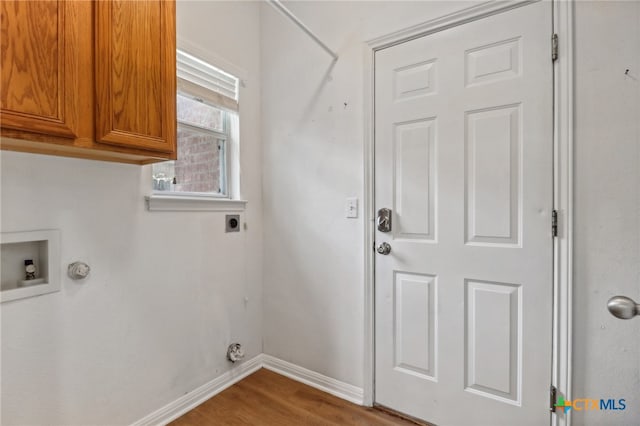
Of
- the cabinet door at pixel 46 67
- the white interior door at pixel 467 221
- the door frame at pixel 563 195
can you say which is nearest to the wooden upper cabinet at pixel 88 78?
the cabinet door at pixel 46 67

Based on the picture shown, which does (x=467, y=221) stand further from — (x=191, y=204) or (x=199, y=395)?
(x=199, y=395)

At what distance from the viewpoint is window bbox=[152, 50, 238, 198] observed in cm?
177

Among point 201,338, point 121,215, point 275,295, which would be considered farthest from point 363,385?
point 121,215

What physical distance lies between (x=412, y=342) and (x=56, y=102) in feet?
6.18

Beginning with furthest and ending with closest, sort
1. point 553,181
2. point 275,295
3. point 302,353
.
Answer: point 275,295
point 302,353
point 553,181

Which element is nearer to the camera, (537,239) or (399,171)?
(537,239)

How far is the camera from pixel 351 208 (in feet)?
6.10

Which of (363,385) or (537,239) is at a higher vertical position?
(537,239)

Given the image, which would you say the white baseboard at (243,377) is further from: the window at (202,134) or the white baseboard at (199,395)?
the window at (202,134)

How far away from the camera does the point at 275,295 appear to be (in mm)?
2242

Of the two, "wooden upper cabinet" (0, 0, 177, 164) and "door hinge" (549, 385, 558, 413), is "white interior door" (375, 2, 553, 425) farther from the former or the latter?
"wooden upper cabinet" (0, 0, 177, 164)

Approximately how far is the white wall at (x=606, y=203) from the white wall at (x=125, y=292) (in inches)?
73.3

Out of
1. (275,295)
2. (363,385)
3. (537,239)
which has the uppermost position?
(537,239)

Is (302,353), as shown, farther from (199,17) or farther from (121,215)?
(199,17)
